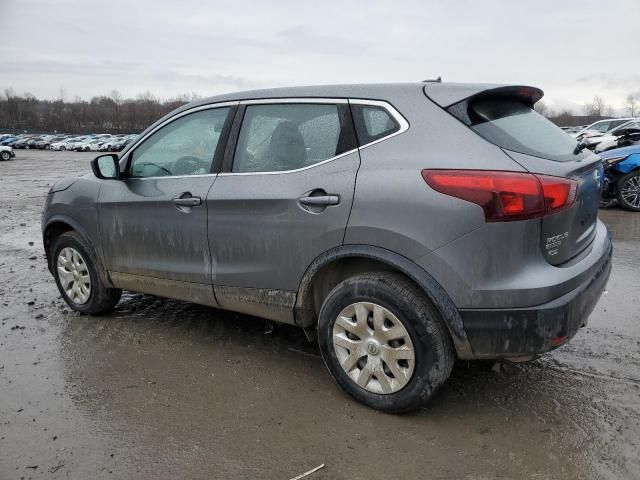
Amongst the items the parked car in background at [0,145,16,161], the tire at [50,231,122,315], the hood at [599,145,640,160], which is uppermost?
the hood at [599,145,640,160]

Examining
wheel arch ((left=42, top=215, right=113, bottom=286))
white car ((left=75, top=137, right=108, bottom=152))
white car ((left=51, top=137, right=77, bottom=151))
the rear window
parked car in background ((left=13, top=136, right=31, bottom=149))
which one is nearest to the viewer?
the rear window

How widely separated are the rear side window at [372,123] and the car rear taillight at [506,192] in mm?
507

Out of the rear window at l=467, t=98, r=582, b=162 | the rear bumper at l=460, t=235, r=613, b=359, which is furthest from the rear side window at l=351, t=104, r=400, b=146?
the rear bumper at l=460, t=235, r=613, b=359

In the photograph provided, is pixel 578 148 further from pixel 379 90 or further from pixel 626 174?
pixel 626 174

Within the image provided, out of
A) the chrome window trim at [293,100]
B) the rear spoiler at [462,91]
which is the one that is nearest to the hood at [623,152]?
the rear spoiler at [462,91]

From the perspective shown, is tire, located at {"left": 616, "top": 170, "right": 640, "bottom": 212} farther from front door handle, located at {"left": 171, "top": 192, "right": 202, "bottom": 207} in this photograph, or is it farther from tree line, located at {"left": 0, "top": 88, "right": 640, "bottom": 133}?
tree line, located at {"left": 0, "top": 88, "right": 640, "bottom": 133}

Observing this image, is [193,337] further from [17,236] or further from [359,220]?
[17,236]

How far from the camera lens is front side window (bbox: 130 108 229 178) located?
374 centimetres

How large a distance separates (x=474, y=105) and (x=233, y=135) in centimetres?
157

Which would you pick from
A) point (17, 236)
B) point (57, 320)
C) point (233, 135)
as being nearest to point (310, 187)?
point (233, 135)

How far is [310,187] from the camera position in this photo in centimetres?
311

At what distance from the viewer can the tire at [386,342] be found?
9.21 ft

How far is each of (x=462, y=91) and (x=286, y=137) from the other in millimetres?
1089

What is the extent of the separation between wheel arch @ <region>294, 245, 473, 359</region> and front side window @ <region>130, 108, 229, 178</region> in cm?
111
